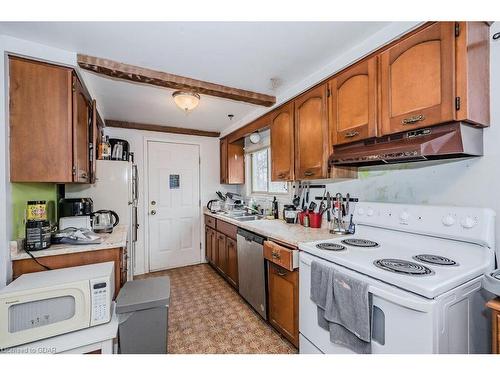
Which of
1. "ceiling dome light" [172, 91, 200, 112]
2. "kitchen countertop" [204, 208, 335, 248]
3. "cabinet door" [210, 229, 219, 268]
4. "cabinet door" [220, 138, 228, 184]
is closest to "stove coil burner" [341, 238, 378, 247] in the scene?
"kitchen countertop" [204, 208, 335, 248]

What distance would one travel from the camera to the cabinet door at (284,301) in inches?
68.4

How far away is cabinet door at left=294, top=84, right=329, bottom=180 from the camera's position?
76.0 inches

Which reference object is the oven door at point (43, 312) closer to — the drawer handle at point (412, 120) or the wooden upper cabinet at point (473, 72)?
the drawer handle at point (412, 120)

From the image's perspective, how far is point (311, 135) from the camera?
2068 millimetres

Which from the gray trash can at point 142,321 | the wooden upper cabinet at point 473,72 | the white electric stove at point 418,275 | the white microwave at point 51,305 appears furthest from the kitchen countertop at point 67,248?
the wooden upper cabinet at point 473,72

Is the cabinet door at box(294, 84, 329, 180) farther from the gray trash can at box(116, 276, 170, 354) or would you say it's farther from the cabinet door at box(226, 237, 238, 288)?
the gray trash can at box(116, 276, 170, 354)

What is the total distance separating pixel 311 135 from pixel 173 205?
8.50 feet

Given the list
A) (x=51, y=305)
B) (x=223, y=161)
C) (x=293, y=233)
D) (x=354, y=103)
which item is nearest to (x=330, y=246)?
(x=293, y=233)

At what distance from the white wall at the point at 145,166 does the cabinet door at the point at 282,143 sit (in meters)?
1.74

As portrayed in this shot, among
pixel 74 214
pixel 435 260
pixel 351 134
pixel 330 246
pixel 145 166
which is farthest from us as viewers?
pixel 145 166

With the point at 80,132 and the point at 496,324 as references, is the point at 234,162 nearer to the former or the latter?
the point at 80,132

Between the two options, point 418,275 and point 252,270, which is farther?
point 252,270
